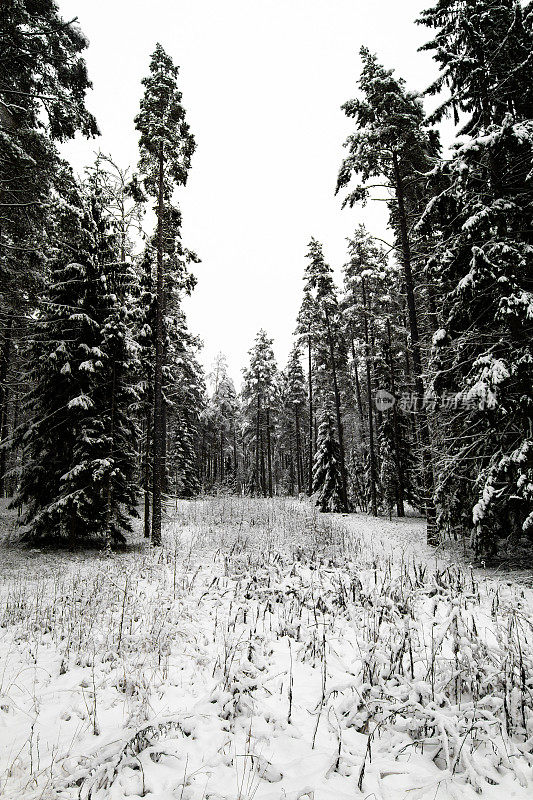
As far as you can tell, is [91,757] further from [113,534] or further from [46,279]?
[46,279]

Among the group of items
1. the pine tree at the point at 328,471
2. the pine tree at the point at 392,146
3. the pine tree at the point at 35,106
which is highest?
the pine tree at the point at 392,146

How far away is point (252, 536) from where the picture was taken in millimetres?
14000

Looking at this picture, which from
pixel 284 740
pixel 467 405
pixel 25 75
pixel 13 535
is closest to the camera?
pixel 284 740

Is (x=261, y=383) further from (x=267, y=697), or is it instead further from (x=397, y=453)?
(x=267, y=697)

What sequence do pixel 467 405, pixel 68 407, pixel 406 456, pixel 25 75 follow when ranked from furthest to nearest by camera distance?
pixel 406 456
pixel 68 407
pixel 467 405
pixel 25 75

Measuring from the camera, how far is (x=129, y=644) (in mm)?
5188

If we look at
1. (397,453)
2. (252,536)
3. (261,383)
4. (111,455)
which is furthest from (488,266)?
(261,383)

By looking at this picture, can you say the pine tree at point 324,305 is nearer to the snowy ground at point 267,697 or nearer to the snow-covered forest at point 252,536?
the snow-covered forest at point 252,536

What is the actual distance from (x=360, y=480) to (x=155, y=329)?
25.9 meters

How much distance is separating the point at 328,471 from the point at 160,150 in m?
19.6

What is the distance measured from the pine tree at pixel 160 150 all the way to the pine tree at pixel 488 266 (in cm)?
933

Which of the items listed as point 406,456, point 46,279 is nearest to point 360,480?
point 406,456

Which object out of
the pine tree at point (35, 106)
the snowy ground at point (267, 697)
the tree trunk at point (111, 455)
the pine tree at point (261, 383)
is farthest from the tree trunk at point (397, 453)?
the pine tree at point (35, 106)

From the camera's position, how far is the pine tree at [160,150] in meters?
14.8
